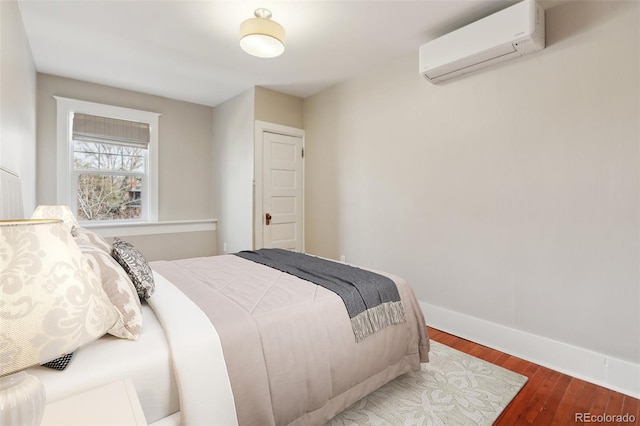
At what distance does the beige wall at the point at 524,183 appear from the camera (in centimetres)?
191

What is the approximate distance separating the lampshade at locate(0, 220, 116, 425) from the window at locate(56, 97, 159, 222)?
3.87m

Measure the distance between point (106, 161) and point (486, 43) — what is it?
4344mm

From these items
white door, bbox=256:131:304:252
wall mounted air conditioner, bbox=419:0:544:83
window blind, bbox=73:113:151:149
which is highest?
wall mounted air conditioner, bbox=419:0:544:83

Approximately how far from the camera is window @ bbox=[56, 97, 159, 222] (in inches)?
142

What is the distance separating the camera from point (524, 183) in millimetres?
2285

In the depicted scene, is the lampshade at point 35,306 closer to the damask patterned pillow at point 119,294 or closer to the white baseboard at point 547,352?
the damask patterned pillow at point 119,294

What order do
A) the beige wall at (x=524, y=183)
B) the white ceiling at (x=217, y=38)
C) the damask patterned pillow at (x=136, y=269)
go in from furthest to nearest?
the white ceiling at (x=217, y=38) → the beige wall at (x=524, y=183) → the damask patterned pillow at (x=136, y=269)

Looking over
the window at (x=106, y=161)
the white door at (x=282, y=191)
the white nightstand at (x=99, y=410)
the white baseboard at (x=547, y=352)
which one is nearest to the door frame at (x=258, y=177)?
the white door at (x=282, y=191)

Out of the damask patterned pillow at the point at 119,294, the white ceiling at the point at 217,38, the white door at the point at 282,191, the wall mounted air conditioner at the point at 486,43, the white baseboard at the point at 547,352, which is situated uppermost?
the white ceiling at the point at 217,38

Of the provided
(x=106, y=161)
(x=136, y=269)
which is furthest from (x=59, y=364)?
(x=106, y=161)

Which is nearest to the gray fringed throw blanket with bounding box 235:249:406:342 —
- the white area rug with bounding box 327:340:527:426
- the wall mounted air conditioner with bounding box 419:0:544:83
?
the white area rug with bounding box 327:340:527:426

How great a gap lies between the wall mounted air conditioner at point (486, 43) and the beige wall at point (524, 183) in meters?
0.13

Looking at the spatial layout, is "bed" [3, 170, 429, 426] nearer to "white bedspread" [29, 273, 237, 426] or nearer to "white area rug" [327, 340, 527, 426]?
"white bedspread" [29, 273, 237, 426]

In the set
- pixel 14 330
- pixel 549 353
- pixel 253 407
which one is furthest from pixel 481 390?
pixel 14 330
